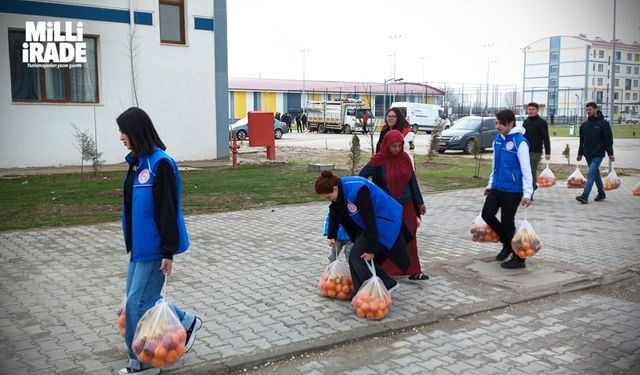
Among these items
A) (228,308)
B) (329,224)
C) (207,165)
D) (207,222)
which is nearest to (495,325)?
(329,224)

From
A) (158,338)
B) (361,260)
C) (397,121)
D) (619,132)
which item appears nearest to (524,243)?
(397,121)

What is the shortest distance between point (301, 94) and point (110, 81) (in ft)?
158

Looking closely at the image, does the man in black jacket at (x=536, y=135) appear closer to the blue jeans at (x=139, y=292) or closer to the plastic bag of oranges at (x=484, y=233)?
the plastic bag of oranges at (x=484, y=233)

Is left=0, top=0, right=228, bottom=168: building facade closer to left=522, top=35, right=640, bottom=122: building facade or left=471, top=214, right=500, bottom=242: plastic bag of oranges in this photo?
left=471, top=214, right=500, bottom=242: plastic bag of oranges

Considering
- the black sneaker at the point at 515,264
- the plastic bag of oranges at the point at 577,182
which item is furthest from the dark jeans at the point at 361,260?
the plastic bag of oranges at the point at 577,182

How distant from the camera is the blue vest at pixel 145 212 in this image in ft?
12.9

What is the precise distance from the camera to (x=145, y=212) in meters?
3.94

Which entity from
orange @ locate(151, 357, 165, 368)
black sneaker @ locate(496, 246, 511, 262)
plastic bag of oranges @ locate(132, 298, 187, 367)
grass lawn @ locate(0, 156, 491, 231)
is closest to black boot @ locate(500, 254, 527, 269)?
black sneaker @ locate(496, 246, 511, 262)

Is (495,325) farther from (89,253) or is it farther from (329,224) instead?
(89,253)

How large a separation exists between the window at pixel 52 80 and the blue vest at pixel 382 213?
600 inches

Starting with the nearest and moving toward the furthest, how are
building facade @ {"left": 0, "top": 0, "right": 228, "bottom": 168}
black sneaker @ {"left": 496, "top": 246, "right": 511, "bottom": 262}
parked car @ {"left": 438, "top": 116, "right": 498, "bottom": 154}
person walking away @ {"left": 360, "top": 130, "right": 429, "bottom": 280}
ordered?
person walking away @ {"left": 360, "top": 130, "right": 429, "bottom": 280}, black sneaker @ {"left": 496, "top": 246, "right": 511, "bottom": 262}, building facade @ {"left": 0, "top": 0, "right": 228, "bottom": 168}, parked car @ {"left": 438, "top": 116, "right": 498, "bottom": 154}

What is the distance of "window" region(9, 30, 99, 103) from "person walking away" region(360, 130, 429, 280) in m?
14.6

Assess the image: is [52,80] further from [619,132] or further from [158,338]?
[619,132]

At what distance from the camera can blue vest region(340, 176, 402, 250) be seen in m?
5.25
